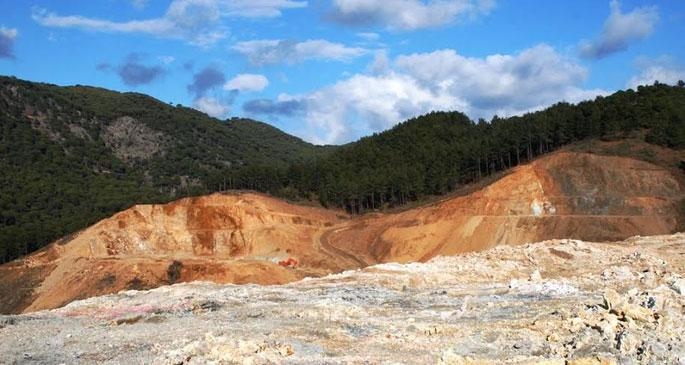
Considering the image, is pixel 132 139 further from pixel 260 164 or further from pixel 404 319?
pixel 404 319

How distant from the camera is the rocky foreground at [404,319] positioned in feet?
77.3

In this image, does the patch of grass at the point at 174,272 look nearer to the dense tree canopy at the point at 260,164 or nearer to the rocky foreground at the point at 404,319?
the rocky foreground at the point at 404,319

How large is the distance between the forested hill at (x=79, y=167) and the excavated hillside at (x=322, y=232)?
94.2 feet

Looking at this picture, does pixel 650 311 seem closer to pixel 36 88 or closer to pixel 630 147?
pixel 630 147

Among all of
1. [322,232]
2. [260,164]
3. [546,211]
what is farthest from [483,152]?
[260,164]

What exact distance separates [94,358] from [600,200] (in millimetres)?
60694

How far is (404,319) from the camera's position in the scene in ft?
105

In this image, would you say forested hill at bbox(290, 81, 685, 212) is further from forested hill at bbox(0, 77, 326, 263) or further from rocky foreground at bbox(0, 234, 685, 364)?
rocky foreground at bbox(0, 234, 685, 364)

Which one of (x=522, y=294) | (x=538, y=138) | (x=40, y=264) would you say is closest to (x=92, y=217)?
(x=40, y=264)

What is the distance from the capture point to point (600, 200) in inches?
2857

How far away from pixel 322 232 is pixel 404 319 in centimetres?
5539

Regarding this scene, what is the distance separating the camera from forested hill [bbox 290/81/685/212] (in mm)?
93562

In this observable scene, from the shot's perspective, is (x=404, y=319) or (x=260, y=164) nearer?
(x=404, y=319)

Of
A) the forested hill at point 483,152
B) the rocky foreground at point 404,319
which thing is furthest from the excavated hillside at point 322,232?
the rocky foreground at point 404,319
